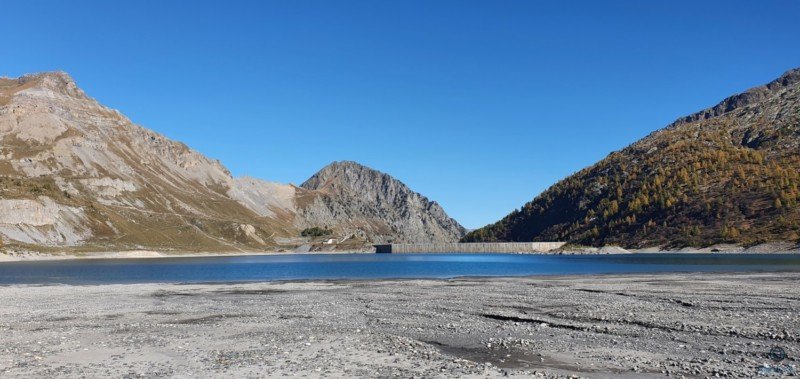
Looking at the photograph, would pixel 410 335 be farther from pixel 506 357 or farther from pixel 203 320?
pixel 203 320

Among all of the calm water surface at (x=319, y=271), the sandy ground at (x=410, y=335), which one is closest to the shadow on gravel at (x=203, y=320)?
the sandy ground at (x=410, y=335)

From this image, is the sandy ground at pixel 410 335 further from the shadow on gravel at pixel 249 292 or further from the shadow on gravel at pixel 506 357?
the shadow on gravel at pixel 249 292

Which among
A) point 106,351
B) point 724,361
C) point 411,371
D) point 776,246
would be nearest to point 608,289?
point 724,361

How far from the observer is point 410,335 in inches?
1260

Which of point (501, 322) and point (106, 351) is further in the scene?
point (501, 322)

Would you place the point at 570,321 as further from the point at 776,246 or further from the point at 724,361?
the point at 776,246

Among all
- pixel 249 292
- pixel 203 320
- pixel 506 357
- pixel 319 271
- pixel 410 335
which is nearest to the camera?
pixel 506 357

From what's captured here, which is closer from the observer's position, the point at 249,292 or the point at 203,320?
the point at 203,320

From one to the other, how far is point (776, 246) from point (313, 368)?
198934 millimetres

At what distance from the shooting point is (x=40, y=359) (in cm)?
2498

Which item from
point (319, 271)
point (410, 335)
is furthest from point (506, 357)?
point (319, 271)

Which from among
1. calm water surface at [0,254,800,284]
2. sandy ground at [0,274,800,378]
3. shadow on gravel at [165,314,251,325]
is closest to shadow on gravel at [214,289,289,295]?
sandy ground at [0,274,800,378]

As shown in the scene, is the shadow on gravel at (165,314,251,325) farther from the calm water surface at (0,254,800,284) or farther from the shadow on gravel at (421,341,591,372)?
the calm water surface at (0,254,800,284)

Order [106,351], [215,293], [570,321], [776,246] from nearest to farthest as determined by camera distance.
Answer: [106,351] → [570,321] → [215,293] → [776,246]
